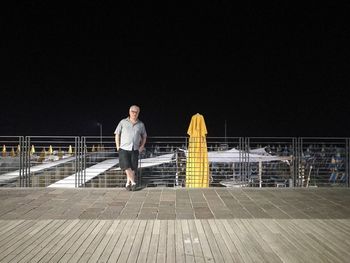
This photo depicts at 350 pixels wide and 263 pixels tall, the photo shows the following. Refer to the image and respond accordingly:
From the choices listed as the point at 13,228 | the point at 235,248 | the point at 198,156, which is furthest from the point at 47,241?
the point at 198,156

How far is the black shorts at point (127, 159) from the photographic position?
648 cm

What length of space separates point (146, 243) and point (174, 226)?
65 cm

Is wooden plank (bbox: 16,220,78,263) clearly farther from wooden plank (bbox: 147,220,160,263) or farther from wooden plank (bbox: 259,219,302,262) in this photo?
wooden plank (bbox: 259,219,302,262)

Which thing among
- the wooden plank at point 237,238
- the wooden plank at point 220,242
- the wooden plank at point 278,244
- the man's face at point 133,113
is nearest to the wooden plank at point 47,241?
the wooden plank at point 220,242

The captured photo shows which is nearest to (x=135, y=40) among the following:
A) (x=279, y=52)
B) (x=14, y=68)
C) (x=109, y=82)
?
(x=109, y=82)

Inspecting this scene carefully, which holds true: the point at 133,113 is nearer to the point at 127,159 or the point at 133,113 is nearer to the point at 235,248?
the point at 127,159

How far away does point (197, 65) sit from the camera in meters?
44.3

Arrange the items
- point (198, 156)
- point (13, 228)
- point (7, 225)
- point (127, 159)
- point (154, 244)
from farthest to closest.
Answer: point (198, 156) → point (127, 159) → point (7, 225) → point (13, 228) → point (154, 244)

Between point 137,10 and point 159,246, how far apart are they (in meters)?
27.8

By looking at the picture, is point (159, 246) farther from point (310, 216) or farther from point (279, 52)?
point (279, 52)

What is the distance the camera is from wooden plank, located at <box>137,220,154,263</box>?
125 inches

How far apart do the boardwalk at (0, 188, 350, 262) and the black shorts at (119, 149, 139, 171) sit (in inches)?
17.6

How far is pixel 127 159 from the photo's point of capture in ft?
21.3

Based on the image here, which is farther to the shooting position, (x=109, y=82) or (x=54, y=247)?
(x=109, y=82)
